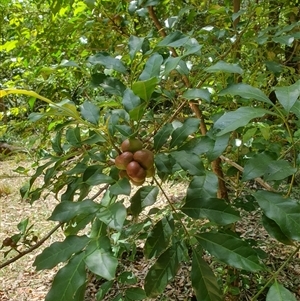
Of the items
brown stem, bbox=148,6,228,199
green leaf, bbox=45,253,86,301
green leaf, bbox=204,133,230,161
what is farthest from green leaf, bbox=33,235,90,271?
brown stem, bbox=148,6,228,199

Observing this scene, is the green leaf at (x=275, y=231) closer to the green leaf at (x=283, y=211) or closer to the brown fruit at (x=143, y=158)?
the green leaf at (x=283, y=211)

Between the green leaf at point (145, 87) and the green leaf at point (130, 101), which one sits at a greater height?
the green leaf at point (145, 87)

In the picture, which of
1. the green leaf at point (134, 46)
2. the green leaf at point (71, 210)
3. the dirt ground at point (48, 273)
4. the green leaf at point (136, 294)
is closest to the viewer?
the green leaf at point (71, 210)

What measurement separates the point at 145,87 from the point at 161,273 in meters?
0.31

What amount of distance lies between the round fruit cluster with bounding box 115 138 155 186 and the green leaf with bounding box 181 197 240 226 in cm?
9

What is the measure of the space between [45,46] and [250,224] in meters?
1.67

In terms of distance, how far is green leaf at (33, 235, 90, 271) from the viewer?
0.54 metres

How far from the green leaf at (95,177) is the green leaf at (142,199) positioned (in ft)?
0.26

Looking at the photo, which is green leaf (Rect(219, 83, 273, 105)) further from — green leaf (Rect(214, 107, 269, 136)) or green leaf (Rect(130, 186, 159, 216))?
green leaf (Rect(130, 186, 159, 216))

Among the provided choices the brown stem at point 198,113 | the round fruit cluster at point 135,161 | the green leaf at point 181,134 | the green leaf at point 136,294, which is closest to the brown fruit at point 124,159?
the round fruit cluster at point 135,161

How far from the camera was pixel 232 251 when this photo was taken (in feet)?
1.91

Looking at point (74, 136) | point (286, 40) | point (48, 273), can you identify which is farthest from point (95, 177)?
point (48, 273)

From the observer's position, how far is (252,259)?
567mm

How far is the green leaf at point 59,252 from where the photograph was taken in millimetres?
542
